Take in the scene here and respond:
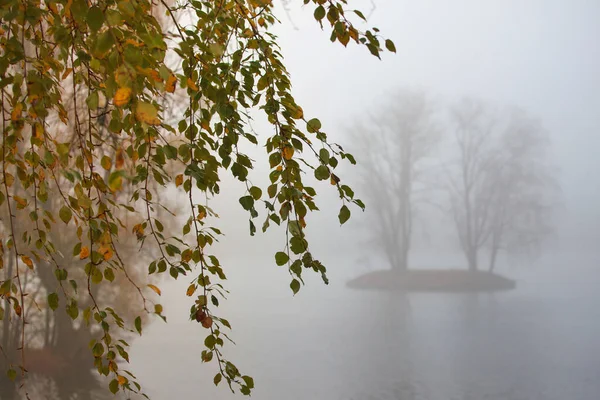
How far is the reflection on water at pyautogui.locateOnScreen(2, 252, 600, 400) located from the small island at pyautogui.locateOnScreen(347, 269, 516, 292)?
3cm

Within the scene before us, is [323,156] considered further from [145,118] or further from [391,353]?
[391,353]

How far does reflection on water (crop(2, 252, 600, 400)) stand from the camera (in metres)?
1.96

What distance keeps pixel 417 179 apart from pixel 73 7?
68.9 inches

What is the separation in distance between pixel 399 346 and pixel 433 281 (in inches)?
10.8

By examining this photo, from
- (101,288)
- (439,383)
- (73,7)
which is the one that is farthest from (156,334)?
(73,7)

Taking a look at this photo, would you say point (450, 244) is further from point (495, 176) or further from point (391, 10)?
point (391, 10)

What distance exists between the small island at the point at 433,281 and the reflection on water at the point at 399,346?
30 millimetres

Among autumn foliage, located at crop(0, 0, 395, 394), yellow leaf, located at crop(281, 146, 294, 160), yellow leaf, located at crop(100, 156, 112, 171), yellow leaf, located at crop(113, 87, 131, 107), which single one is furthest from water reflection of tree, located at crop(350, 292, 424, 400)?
yellow leaf, located at crop(113, 87, 131, 107)

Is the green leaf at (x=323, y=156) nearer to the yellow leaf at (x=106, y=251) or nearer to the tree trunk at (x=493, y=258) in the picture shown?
the yellow leaf at (x=106, y=251)

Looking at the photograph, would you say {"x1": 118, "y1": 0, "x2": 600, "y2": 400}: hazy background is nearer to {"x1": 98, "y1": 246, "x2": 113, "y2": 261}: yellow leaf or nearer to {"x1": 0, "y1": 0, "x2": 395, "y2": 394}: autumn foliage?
{"x1": 0, "y1": 0, "x2": 395, "y2": 394}: autumn foliage

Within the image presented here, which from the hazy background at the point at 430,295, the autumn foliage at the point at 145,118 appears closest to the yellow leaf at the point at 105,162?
the autumn foliage at the point at 145,118

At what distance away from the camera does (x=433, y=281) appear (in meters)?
2.04

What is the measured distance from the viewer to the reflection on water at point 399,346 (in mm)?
1961

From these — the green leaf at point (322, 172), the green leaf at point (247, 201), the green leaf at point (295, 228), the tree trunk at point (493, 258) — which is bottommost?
the green leaf at point (295, 228)
